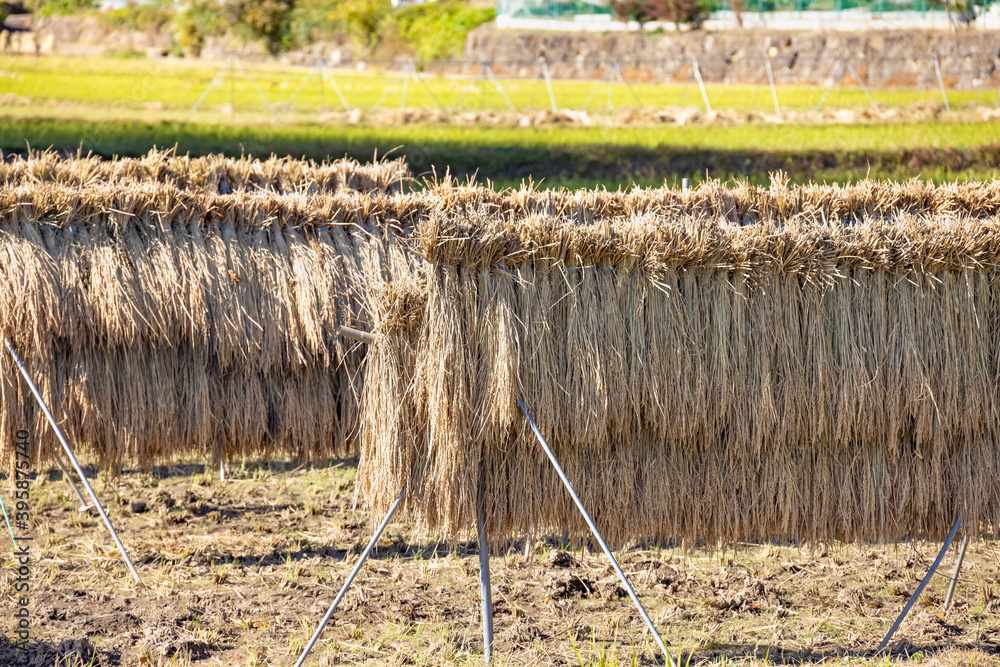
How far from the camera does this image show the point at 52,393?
463cm

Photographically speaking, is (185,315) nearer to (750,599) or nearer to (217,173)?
(217,173)

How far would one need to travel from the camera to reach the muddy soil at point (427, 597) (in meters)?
4.04

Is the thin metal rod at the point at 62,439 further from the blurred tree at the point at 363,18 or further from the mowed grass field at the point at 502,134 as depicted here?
the blurred tree at the point at 363,18

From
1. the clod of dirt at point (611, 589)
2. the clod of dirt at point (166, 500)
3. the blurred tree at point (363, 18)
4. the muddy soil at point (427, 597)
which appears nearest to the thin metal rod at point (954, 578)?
the muddy soil at point (427, 597)

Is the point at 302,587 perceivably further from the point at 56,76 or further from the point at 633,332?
the point at 56,76

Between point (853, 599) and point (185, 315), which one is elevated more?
point (185, 315)

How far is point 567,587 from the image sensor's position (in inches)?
183

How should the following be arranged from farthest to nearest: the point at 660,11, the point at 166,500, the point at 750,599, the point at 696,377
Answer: the point at 660,11 → the point at 166,500 → the point at 750,599 → the point at 696,377

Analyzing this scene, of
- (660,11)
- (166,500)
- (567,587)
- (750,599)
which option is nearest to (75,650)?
(166,500)

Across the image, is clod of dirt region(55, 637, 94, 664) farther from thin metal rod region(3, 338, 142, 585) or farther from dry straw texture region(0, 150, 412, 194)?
dry straw texture region(0, 150, 412, 194)

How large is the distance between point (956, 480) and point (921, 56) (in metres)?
25.6

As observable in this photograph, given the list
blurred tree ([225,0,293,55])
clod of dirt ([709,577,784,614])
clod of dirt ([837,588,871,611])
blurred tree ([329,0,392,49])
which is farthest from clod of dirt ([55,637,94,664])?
blurred tree ([329,0,392,49])

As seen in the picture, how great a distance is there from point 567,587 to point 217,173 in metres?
3.91

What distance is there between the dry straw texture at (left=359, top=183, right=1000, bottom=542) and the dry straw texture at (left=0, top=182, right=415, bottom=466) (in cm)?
129
